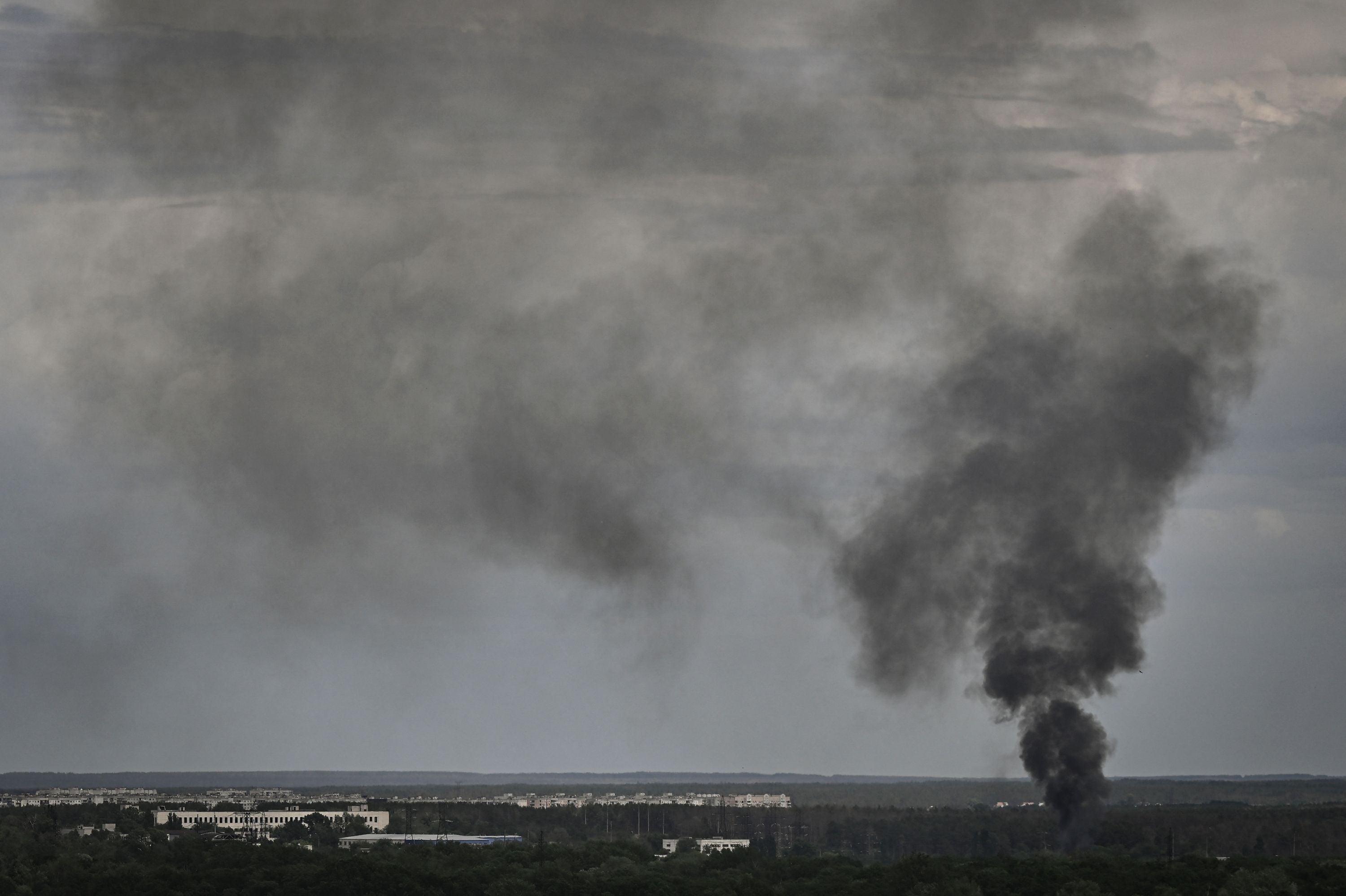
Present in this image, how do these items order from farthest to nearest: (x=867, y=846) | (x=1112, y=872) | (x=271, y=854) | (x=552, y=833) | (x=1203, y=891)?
1. (x=552, y=833)
2. (x=867, y=846)
3. (x=271, y=854)
4. (x=1112, y=872)
5. (x=1203, y=891)

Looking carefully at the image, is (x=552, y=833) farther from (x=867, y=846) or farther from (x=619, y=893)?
(x=619, y=893)

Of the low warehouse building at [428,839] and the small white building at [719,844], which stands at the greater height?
the low warehouse building at [428,839]

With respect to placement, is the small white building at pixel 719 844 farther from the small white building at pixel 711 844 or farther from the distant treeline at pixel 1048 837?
the distant treeline at pixel 1048 837

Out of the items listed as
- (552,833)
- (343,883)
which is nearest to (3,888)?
(343,883)

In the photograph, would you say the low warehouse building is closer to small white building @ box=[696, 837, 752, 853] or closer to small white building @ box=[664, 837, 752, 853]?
small white building @ box=[664, 837, 752, 853]

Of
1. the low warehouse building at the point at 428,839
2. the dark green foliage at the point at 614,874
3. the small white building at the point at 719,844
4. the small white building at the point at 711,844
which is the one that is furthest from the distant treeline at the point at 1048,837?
the dark green foliage at the point at 614,874

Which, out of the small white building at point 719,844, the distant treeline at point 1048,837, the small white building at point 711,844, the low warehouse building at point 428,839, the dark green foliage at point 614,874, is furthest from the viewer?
the small white building at point 711,844

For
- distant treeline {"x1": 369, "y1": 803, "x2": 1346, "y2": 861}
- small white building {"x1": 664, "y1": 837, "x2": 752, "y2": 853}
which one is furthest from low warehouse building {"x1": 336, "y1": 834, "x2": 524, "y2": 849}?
small white building {"x1": 664, "y1": 837, "x2": 752, "y2": 853}

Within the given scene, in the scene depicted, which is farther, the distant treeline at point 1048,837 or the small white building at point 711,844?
the small white building at point 711,844

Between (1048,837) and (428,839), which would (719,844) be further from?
(1048,837)

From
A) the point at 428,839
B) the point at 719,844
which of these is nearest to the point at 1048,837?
the point at 719,844

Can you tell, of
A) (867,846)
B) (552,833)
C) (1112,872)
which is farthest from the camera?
(552,833)
